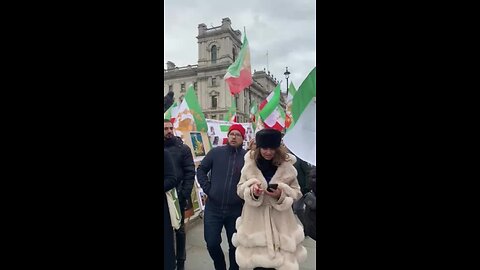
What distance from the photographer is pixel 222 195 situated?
2.64 m

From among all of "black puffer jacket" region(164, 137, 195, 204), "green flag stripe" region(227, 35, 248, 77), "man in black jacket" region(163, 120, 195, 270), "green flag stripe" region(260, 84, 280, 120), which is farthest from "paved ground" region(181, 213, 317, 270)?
"green flag stripe" region(227, 35, 248, 77)

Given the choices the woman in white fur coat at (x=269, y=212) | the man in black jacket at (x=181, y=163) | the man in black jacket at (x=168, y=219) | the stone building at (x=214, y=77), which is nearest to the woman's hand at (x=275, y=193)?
the woman in white fur coat at (x=269, y=212)

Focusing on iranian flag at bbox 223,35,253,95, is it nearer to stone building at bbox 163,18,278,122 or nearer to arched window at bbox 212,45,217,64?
stone building at bbox 163,18,278,122

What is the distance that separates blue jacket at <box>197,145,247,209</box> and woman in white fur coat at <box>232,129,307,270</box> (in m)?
0.28

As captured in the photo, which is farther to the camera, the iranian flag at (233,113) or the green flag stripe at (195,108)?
the iranian flag at (233,113)

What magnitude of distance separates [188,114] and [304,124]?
3277mm

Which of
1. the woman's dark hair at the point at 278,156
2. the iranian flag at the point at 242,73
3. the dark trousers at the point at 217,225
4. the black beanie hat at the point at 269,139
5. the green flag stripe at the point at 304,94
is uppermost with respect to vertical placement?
the iranian flag at the point at 242,73

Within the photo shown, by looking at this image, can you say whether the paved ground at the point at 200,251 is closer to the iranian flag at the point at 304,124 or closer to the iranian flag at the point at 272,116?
the iranian flag at the point at 304,124

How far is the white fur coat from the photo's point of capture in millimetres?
2215

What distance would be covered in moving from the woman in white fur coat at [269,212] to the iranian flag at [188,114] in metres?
2.95

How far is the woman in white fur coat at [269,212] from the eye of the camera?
2217 millimetres

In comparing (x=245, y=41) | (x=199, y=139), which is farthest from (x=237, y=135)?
(x=245, y=41)
